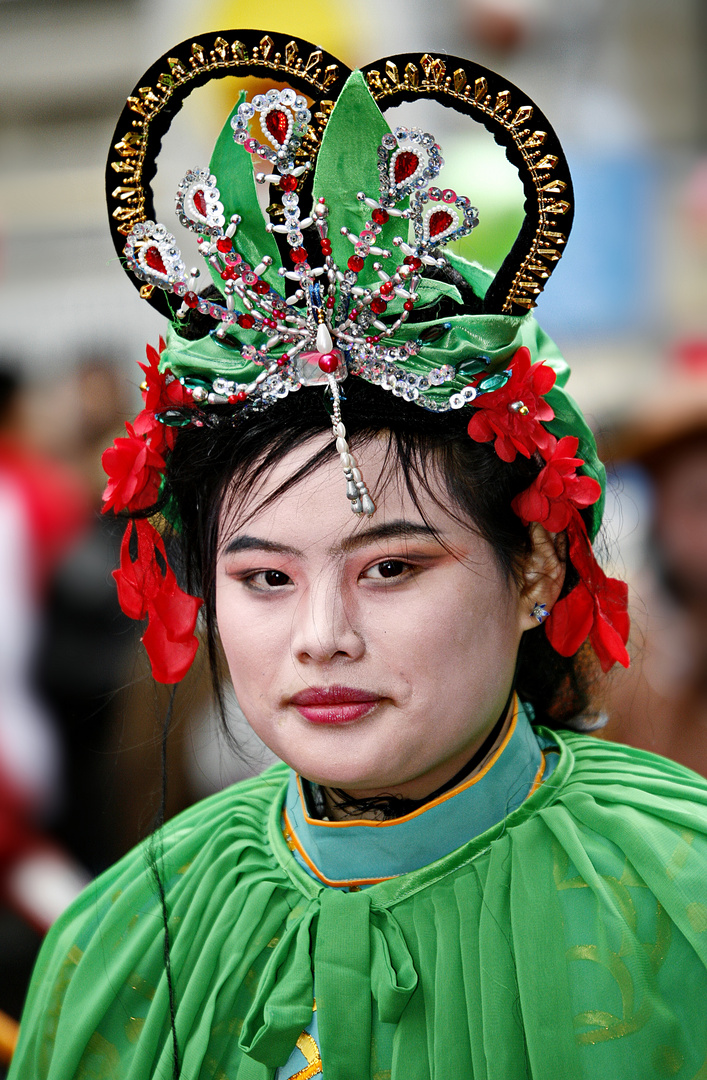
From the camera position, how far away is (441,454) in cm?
94

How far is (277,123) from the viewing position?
2.92ft

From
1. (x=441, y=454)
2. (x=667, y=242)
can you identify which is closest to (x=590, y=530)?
(x=441, y=454)

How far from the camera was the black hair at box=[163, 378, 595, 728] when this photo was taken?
0.92 m

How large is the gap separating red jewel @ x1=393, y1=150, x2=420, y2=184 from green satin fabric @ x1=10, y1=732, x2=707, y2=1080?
1.83ft

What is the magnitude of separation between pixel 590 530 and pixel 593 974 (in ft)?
1.32

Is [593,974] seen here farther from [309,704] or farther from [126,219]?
[126,219]

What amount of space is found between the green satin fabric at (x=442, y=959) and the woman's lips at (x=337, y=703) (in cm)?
17

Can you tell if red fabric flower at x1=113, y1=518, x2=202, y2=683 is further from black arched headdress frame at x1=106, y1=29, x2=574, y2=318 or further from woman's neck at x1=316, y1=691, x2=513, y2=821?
black arched headdress frame at x1=106, y1=29, x2=574, y2=318

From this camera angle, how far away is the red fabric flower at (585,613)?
101cm

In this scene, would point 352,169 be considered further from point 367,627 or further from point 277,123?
point 367,627

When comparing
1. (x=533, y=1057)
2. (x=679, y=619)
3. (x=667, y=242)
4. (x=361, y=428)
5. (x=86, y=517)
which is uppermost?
(x=667, y=242)

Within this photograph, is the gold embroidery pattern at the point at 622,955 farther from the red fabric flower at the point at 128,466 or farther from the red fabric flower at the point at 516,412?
the red fabric flower at the point at 128,466

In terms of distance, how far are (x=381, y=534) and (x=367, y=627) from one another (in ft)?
0.25

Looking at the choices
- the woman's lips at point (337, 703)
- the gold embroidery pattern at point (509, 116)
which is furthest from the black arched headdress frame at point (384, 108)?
the woman's lips at point (337, 703)
